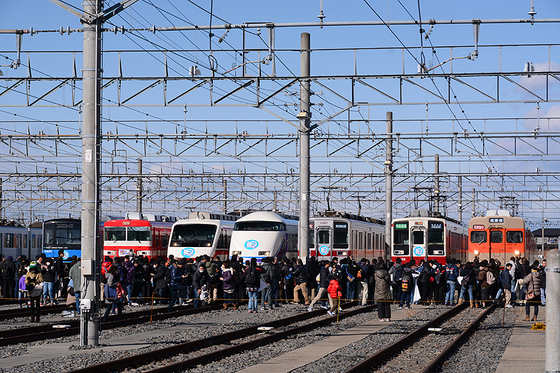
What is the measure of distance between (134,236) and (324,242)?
370 inches

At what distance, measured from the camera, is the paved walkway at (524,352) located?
482 inches

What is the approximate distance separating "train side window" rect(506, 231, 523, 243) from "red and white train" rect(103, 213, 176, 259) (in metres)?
17.1

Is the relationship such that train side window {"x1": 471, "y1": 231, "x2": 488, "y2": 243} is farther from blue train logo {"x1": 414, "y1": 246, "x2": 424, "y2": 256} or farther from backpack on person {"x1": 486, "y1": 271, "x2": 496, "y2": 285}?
backpack on person {"x1": 486, "y1": 271, "x2": 496, "y2": 285}

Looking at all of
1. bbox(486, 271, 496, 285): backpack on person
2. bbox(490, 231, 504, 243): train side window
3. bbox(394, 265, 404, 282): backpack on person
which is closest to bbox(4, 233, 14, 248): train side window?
bbox(394, 265, 404, 282): backpack on person

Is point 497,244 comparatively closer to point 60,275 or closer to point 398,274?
point 398,274

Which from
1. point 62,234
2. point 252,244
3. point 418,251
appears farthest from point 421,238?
point 62,234

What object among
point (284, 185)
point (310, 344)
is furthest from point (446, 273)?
point (284, 185)

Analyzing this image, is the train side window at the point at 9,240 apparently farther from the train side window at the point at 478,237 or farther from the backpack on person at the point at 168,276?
the train side window at the point at 478,237

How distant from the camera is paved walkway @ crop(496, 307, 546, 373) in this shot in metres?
12.2

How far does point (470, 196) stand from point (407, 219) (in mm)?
35710

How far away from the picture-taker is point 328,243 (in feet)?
113

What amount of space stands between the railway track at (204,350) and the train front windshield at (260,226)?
12.7m

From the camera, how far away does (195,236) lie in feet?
113

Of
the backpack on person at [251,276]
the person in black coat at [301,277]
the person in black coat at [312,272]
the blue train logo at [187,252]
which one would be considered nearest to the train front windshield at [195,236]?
the blue train logo at [187,252]
